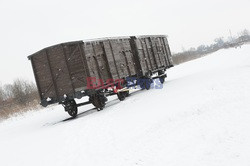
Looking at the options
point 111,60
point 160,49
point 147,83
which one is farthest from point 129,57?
point 160,49

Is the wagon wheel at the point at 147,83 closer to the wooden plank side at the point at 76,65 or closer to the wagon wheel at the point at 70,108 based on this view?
the wagon wheel at the point at 70,108

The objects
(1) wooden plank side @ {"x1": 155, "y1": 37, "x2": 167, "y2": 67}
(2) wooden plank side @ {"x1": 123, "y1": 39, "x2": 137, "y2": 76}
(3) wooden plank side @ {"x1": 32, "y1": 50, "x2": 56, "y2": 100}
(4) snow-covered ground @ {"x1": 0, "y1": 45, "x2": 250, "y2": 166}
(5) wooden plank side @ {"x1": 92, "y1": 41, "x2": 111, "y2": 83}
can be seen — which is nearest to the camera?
(4) snow-covered ground @ {"x1": 0, "y1": 45, "x2": 250, "y2": 166}

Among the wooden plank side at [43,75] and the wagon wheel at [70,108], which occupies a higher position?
the wooden plank side at [43,75]

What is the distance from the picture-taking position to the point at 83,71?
39.2ft

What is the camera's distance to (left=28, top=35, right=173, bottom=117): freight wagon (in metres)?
12.0

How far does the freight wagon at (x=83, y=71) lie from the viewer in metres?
12.0

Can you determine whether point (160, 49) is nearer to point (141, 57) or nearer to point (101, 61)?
point (141, 57)

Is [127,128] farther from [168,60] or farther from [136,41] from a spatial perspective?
[168,60]

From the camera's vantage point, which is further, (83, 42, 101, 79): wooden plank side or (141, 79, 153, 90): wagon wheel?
(141, 79, 153, 90): wagon wheel

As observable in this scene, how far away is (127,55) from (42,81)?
206 inches

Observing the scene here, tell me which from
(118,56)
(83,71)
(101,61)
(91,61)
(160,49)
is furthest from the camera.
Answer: (160,49)

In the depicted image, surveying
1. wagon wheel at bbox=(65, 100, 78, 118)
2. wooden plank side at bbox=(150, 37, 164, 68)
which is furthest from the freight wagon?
wooden plank side at bbox=(150, 37, 164, 68)

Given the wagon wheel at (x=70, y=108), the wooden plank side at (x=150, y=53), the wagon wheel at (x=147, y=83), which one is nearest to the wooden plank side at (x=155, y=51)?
the wooden plank side at (x=150, y=53)

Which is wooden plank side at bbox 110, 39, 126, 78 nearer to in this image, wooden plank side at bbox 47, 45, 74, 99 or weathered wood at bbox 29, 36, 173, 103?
weathered wood at bbox 29, 36, 173, 103
